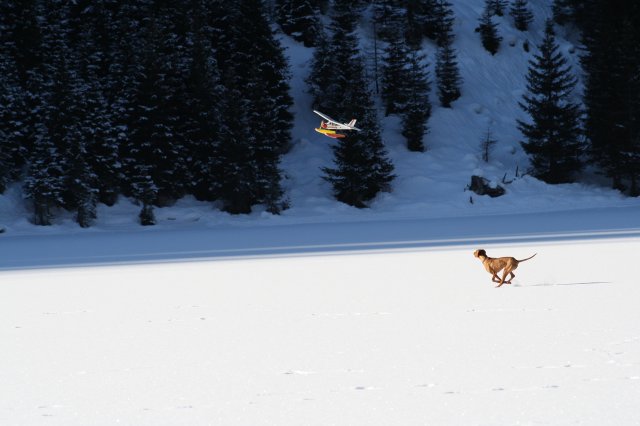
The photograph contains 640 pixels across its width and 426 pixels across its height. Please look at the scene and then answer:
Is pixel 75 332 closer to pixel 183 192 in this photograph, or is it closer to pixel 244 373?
pixel 244 373

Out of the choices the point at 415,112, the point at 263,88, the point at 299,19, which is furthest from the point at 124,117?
the point at 299,19

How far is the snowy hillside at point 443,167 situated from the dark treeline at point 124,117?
1564 mm

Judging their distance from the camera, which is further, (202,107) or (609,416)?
(202,107)

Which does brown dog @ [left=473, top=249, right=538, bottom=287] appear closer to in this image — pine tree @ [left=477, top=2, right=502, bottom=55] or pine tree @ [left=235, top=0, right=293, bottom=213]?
pine tree @ [left=235, top=0, right=293, bottom=213]

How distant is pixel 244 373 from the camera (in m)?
5.20

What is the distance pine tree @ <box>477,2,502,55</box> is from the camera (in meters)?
56.2

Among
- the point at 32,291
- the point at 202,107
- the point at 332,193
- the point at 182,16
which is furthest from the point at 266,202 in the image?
the point at 32,291

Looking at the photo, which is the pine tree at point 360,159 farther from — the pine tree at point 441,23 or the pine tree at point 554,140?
the pine tree at point 441,23

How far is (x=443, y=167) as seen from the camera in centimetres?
4372

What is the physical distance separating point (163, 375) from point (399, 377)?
1.91 m

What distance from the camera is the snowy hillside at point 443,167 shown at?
37094 millimetres

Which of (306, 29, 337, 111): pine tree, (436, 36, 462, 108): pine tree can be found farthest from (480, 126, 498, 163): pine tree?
(306, 29, 337, 111): pine tree

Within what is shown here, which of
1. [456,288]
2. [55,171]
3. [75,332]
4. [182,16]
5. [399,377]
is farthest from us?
[182,16]

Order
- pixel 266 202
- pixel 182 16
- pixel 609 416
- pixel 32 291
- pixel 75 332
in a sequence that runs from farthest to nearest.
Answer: pixel 182 16 → pixel 266 202 → pixel 32 291 → pixel 75 332 → pixel 609 416
